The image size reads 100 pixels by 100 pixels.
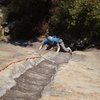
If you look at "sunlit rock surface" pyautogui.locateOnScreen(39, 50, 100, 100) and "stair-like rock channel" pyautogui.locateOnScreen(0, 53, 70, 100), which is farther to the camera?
"sunlit rock surface" pyautogui.locateOnScreen(39, 50, 100, 100)

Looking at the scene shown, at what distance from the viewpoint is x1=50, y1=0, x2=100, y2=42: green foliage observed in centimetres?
2741

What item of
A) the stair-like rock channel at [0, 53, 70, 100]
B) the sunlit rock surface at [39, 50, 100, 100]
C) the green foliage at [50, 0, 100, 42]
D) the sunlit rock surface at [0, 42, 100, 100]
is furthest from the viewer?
the green foliage at [50, 0, 100, 42]

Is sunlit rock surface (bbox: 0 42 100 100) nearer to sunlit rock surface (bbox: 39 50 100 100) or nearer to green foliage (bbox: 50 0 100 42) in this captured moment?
sunlit rock surface (bbox: 39 50 100 100)

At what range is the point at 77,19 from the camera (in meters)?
28.4

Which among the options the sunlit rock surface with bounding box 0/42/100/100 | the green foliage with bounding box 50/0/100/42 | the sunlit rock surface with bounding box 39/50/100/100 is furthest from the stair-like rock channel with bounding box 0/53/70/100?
the green foliage with bounding box 50/0/100/42

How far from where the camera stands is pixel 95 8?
2747 cm

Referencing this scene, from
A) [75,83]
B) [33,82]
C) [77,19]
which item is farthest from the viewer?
[77,19]

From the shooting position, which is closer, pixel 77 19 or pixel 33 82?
pixel 33 82

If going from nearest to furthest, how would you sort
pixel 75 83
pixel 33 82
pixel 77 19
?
pixel 33 82 → pixel 75 83 → pixel 77 19

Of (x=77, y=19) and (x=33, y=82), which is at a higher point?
(x=33, y=82)

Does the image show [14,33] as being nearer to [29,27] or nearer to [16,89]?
[29,27]

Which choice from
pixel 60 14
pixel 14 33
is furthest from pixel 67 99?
pixel 14 33

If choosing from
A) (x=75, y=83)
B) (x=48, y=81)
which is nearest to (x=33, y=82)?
(x=48, y=81)

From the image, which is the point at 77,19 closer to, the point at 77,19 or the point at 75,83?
the point at 77,19
